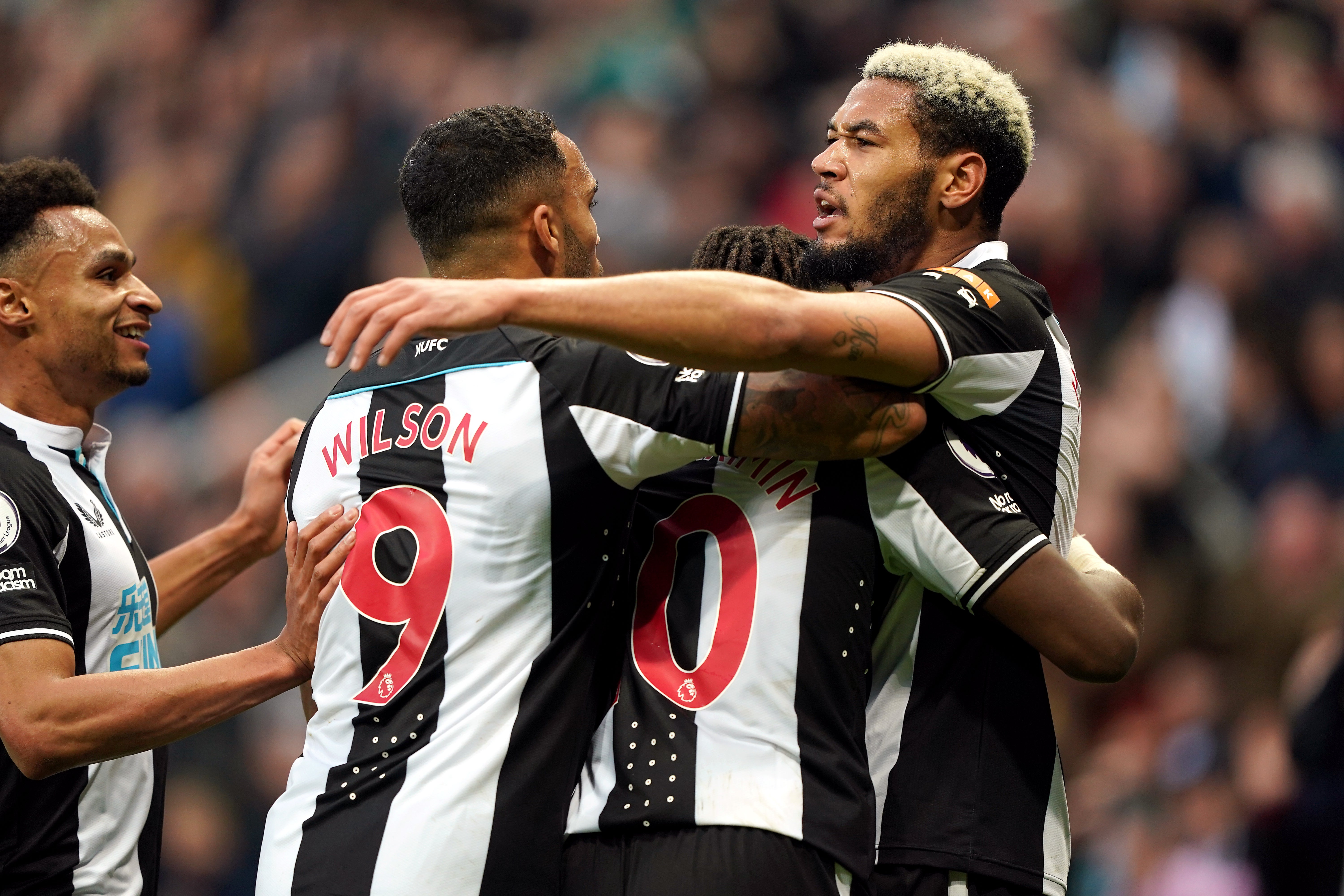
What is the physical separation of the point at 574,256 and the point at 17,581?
1.57 m

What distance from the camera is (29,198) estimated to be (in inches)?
156

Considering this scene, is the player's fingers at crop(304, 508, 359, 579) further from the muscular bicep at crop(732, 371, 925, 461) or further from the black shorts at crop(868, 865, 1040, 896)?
the black shorts at crop(868, 865, 1040, 896)

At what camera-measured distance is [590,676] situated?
113 inches

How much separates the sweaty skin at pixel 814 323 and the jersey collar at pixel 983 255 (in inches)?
4.4

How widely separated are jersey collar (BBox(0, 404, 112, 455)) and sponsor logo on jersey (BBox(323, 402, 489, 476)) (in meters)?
1.23

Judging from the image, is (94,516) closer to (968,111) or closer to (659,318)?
(659,318)

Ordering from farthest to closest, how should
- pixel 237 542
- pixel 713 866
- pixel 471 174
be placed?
pixel 237 542 → pixel 471 174 → pixel 713 866

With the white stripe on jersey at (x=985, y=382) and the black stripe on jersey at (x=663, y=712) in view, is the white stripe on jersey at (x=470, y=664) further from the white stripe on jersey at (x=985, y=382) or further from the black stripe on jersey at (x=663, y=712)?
the white stripe on jersey at (x=985, y=382)

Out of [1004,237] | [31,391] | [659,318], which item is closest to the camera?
[659,318]

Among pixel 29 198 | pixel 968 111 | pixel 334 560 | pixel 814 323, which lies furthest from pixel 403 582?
pixel 29 198

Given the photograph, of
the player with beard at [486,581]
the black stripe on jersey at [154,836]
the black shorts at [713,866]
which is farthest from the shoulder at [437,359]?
the black stripe on jersey at [154,836]

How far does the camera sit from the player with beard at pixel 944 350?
2465 mm

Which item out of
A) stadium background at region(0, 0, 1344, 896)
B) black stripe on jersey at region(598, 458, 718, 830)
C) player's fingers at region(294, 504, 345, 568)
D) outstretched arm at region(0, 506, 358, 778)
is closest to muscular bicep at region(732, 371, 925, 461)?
black stripe on jersey at region(598, 458, 718, 830)

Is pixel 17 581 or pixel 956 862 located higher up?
pixel 17 581
